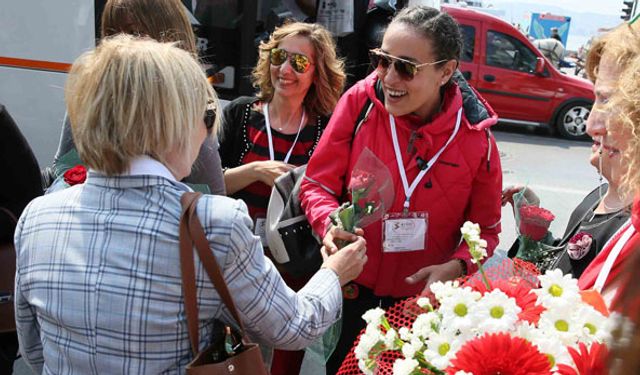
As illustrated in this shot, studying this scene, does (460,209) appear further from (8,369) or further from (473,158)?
(8,369)

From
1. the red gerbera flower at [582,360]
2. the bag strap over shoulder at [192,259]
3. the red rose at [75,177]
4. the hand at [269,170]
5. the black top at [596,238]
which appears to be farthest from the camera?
the hand at [269,170]

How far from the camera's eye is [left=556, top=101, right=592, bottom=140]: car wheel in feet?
37.6

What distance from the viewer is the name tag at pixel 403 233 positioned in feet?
7.40

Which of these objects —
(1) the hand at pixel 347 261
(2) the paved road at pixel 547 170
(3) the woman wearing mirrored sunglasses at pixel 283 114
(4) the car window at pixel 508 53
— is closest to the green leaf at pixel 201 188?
(1) the hand at pixel 347 261

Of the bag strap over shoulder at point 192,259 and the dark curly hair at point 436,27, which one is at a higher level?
the dark curly hair at point 436,27

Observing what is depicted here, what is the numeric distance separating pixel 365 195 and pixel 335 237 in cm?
17

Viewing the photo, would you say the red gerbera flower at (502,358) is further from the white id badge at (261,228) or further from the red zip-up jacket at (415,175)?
the white id badge at (261,228)

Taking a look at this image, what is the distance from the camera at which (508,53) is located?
11.2m

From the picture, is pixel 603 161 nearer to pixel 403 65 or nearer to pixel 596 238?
pixel 596 238

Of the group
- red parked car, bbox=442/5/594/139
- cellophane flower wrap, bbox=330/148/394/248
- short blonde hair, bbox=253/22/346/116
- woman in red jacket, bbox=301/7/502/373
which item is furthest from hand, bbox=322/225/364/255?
red parked car, bbox=442/5/594/139

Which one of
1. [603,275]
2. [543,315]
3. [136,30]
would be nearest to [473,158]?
[603,275]

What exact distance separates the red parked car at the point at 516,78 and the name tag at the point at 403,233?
30.0 ft

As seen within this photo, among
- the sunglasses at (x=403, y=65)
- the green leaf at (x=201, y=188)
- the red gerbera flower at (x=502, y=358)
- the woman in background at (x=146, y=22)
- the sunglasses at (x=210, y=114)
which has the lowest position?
the green leaf at (x=201, y=188)

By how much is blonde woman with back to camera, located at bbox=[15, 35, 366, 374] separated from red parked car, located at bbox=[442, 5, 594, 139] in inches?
396
